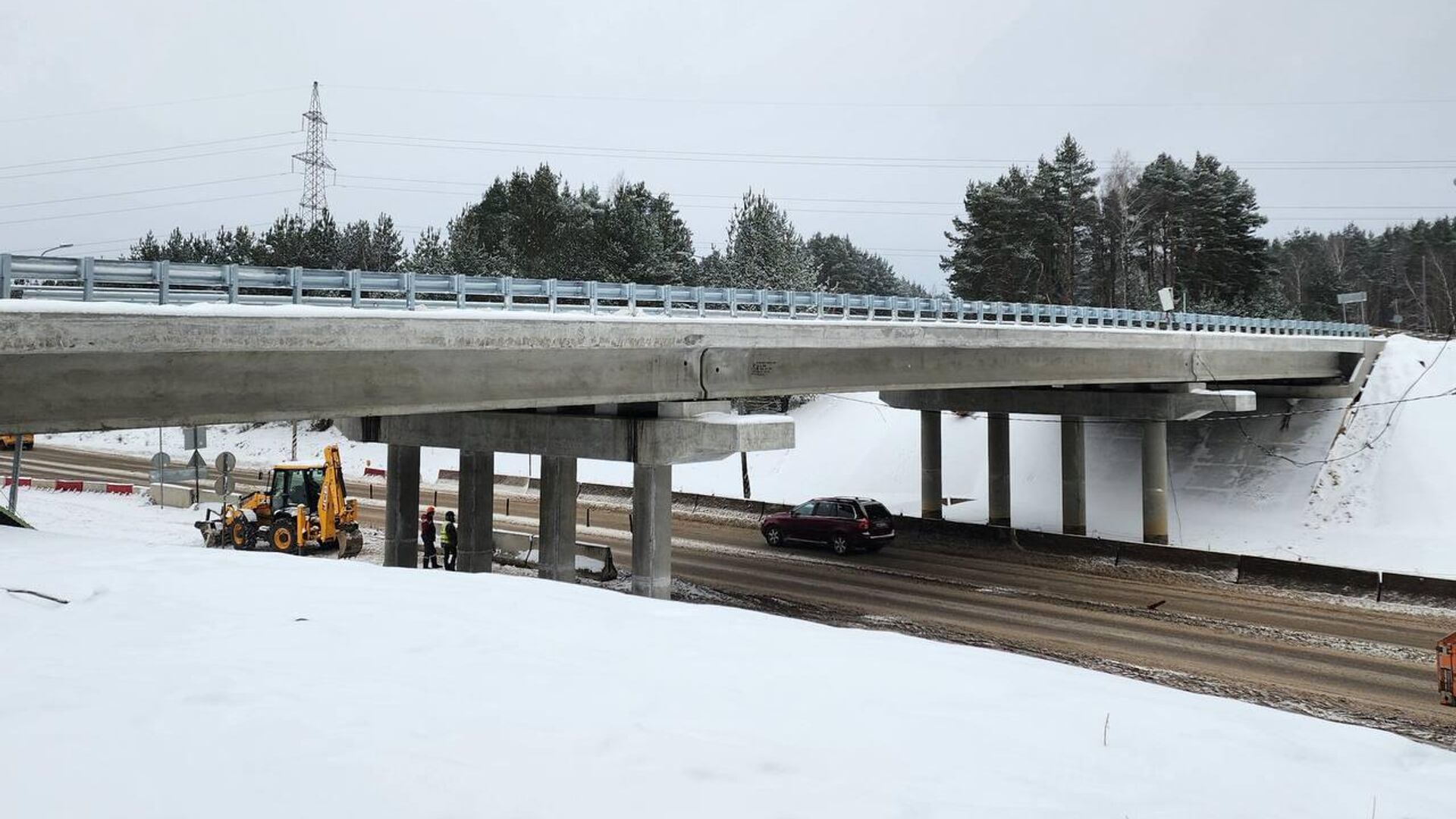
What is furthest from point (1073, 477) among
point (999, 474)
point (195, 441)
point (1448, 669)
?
point (195, 441)

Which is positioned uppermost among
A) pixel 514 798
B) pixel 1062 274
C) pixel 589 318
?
pixel 1062 274

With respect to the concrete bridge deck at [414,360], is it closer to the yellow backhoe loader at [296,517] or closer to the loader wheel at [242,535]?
the yellow backhoe loader at [296,517]

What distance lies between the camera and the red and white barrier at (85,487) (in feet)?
133

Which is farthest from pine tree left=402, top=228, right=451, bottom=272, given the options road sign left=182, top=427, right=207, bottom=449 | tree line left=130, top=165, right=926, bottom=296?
road sign left=182, top=427, right=207, bottom=449

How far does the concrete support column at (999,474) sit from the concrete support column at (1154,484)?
488 centimetres

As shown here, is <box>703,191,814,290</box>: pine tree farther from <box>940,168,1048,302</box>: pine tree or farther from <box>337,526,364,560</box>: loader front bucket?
<box>337,526,364,560</box>: loader front bucket

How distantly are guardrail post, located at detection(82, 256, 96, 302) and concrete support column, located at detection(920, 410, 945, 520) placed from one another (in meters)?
29.4

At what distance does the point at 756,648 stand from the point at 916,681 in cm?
151

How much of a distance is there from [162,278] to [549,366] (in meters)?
6.21

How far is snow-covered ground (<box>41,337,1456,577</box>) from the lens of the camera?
31.1 metres

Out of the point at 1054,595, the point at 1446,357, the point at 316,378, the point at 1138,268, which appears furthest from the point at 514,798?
the point at 1138,268

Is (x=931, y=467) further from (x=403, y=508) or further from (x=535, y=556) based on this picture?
(x=403, y=508)

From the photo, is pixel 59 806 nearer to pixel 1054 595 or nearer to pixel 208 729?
pixel 208 729

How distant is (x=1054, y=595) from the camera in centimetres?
2438
